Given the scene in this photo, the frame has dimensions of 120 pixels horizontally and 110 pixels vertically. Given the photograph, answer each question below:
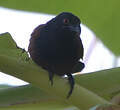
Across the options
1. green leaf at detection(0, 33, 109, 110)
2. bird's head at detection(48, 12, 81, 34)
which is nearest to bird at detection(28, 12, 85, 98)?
bird's head at detection(48, 12, 81, 34)

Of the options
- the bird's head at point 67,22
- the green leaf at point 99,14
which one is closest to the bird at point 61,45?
the bird's head at point 67,22

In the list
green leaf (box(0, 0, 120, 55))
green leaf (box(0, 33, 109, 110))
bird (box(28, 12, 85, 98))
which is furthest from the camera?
bird (box(28, 12, 85, 98))

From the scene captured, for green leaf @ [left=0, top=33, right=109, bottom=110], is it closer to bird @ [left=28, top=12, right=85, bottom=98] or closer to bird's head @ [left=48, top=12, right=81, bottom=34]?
bird @ [left=28, top=12, right=85, bottom=98]

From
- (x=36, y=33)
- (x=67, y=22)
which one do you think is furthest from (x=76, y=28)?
(x=36, y=33)

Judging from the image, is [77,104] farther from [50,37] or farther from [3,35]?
[50,37]

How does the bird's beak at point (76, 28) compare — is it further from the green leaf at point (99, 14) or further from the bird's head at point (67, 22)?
the green leaf at point (99, 14)

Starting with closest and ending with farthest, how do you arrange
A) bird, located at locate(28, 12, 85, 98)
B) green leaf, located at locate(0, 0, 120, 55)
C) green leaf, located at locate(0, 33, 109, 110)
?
green leaf, located at locate(0, 33, 109, 110)
green leaf, located at locate(0, 0, 120, 55)
bird, located at locate(28, 12, 85, 98)

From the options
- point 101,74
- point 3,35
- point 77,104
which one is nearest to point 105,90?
point 101,74
